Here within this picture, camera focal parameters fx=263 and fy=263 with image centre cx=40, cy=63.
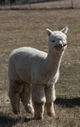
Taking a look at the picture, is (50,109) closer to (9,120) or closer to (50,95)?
(50,95)

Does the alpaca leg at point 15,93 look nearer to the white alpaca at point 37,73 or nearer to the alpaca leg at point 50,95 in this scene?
the white alpaca at point 37,73

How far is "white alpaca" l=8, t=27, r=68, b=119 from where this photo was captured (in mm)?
4941

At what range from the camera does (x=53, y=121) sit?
521 cm

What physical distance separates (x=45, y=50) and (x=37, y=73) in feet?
27.9

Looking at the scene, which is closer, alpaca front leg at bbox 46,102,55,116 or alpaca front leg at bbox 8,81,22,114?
alpaca front leg at bbox 46,102,55,116

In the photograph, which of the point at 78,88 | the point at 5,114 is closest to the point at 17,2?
the point at 78,88

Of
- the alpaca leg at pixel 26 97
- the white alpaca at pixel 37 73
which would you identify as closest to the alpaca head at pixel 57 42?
the white alpaca at pixel 37 73

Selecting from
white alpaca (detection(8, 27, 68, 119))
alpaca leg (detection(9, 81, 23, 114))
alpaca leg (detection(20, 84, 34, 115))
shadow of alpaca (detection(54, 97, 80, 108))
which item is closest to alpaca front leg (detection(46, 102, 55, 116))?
white alpaca (detection(8, 27, 68, 119))

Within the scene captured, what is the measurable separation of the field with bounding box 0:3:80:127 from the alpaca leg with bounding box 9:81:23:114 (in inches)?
8.1

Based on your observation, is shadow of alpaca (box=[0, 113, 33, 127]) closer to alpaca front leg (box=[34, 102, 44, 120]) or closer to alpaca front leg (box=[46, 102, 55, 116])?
alpaca front leg (box=[34, 102, 44, 120])

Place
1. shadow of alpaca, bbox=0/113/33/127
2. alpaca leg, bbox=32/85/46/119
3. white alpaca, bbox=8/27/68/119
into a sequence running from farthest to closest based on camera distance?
alpaca leg, bbox=32/85/46/119 < shadow of alpaca, bbox=0/113/33/127 < white alpaca, bbox=8/27/68/119

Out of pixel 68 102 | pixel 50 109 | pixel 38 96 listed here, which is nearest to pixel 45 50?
pixel 68 102

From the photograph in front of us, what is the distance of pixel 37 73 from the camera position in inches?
208

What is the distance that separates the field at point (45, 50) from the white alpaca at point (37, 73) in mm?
366
